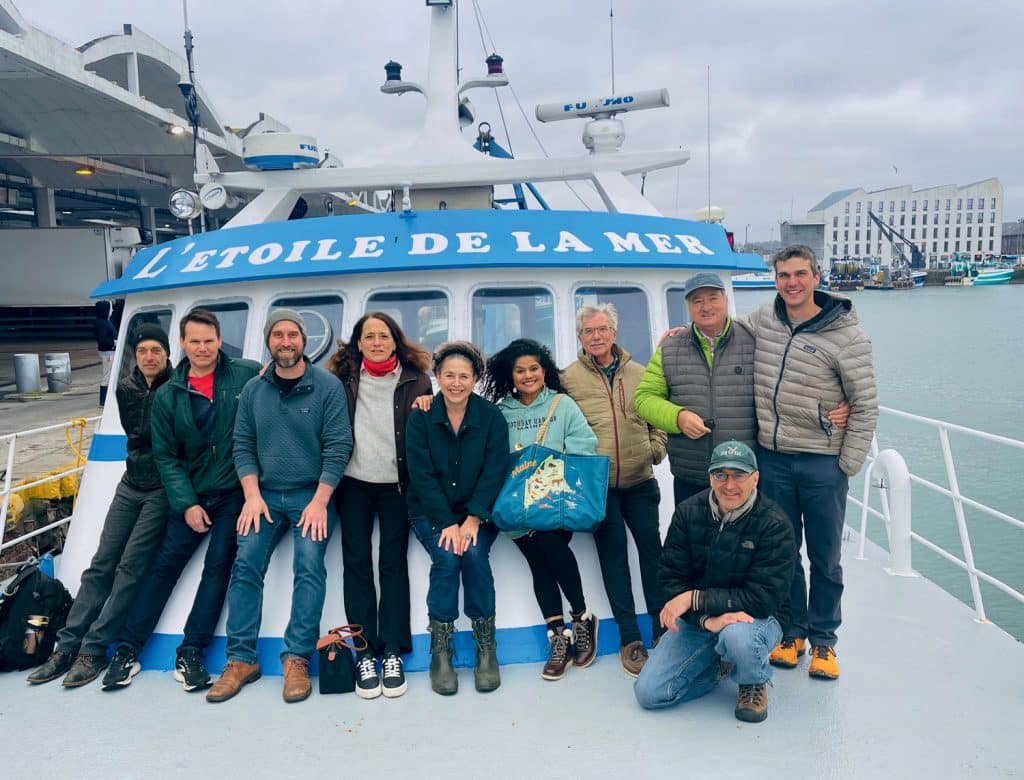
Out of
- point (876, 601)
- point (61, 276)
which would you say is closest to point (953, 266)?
point (61, 276)

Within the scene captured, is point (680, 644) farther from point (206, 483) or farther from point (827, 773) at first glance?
point (206, 483)

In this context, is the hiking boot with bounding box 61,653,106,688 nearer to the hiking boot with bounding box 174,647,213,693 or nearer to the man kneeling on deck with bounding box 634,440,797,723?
the hiking boot with bounding box 174,647,213,693

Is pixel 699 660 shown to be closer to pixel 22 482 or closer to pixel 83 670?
pixel 83 670

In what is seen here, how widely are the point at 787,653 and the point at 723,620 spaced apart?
2.26 feet

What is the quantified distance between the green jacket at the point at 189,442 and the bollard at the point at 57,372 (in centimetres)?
1385

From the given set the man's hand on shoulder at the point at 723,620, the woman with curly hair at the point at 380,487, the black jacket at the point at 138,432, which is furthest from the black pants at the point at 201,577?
the man's hand on shoulder at the point at 723,620

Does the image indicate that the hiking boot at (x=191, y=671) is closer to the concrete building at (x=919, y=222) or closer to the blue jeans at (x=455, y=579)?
the blue jeans at (x=455, y=579)

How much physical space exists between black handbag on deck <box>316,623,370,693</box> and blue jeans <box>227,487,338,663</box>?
78 millimetres

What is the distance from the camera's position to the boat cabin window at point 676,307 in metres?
5.23

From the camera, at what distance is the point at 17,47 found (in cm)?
1344

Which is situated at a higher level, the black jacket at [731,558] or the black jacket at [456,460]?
the black jacket at [456,460]

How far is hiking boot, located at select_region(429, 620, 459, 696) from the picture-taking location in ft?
12.5

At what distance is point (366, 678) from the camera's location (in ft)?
12.6

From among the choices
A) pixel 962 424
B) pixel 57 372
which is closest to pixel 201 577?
pixel 57 372
